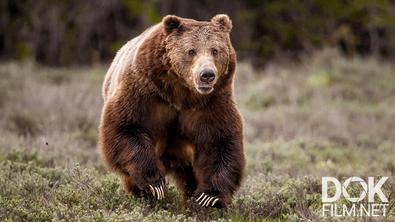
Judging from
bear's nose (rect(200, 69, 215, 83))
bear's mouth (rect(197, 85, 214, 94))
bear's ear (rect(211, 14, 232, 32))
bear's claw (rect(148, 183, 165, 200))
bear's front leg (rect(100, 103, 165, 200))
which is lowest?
bear's claw (rect(148, 183, 165, 200))

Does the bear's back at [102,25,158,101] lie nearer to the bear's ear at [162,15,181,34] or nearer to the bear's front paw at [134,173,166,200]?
the bear's ear at [162,15,181,34]

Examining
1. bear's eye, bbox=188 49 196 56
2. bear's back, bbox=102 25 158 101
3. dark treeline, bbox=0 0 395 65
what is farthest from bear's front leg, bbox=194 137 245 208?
dark treeline, bbox=0 0 395 65

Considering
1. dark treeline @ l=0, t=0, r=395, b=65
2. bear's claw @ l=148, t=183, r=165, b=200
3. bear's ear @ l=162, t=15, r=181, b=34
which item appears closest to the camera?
bear's claw @ l=148, t=183, r=165, b=200

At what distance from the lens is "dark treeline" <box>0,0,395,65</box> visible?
782 inches

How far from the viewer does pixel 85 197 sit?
18.6ft

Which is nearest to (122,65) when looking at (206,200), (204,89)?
(204,89)

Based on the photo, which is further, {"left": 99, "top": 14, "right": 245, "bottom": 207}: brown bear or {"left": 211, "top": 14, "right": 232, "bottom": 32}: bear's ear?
{"left": 211, "top": 14, "right": 232, "bottom": 32}: bear's ear

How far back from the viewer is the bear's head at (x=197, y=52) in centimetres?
556

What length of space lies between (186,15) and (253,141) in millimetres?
10481

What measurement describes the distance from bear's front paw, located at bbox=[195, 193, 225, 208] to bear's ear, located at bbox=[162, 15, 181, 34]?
129cm

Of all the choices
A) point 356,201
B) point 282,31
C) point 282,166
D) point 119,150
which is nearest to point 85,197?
point 119,150

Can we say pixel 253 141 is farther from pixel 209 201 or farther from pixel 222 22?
pixel 209 201

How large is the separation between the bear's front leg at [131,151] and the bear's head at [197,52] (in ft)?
1.70

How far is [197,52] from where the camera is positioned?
227 inches
